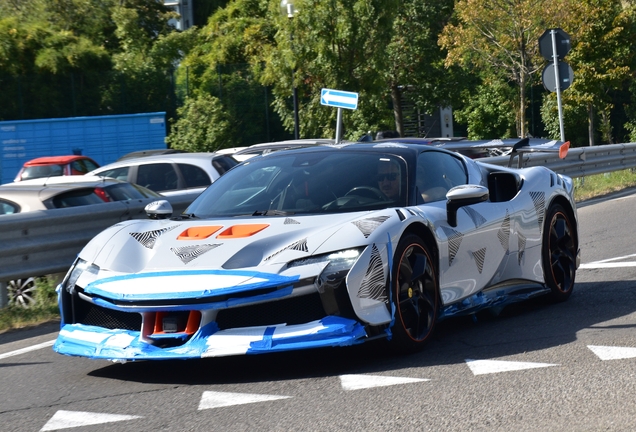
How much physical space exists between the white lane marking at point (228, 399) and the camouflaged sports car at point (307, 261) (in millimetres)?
219

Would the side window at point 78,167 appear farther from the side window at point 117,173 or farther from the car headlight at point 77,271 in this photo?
the car headlight at point 77,271

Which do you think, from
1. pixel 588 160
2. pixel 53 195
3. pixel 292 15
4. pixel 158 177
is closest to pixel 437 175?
pixel 53 195

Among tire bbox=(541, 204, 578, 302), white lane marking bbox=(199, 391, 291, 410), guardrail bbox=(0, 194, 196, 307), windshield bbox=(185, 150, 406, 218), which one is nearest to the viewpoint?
white lane marking bbox=(199, 391, 291, 410)

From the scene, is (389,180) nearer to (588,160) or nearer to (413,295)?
(413,295)

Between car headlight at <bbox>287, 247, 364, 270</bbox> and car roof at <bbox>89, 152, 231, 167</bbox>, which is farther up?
car roof at <bbox>89, 152, 231, 167</bbox>

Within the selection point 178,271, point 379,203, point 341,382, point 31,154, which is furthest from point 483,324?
point 31,154

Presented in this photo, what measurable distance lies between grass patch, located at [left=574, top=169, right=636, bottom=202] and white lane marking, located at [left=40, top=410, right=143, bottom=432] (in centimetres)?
1403

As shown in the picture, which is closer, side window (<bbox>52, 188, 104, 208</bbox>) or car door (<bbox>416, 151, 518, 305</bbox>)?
car door (<bbox>416, 151, 518, 305</bbox>)

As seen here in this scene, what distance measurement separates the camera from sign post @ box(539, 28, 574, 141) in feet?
64.8

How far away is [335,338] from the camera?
5.30m

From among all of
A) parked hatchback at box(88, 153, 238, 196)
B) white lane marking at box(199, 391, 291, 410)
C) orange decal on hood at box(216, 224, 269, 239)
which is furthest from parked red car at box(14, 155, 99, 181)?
white lane marking at box(199, 391, 291, 410)

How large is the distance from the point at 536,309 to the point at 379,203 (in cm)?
187

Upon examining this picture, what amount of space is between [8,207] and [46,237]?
1.33m

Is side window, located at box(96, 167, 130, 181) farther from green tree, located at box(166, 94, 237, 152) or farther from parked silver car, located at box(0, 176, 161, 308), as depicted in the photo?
green tree, located at box(166, 94, 237, 152)
